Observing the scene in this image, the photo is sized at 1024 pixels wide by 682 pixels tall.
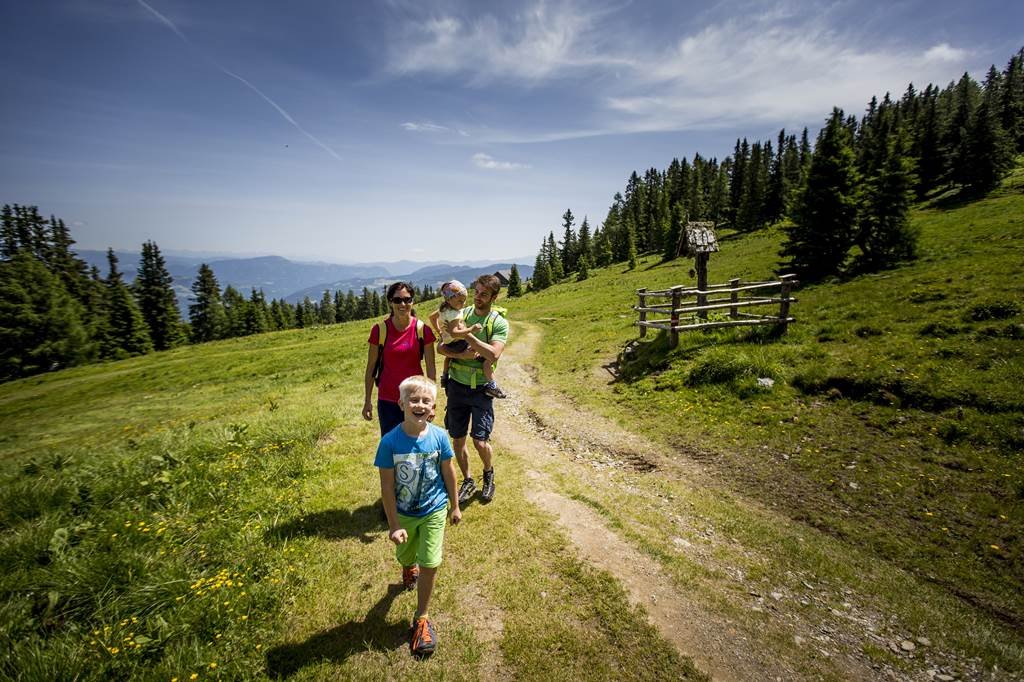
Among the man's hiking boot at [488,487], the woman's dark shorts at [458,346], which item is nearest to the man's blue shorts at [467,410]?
the woman's dark shorts at [458,346]

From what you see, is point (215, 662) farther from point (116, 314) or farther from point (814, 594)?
point (116, 314)

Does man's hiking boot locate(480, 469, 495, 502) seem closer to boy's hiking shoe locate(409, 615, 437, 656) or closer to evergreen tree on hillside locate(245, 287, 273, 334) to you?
boy's hiking shoe locate(409, 615, 437, 656)

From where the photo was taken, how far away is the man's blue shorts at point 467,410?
19.1ft

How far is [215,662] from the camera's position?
3.46 metres

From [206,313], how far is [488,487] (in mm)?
84130

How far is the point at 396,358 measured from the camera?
211 inches

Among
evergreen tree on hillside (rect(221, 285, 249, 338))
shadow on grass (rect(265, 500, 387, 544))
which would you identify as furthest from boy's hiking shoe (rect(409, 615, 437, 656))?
evergreen tree on hillside (rect(221, 285, 249, 338))

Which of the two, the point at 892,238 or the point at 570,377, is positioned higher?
the point at 892,238

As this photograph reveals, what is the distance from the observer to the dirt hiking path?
3.81 meters

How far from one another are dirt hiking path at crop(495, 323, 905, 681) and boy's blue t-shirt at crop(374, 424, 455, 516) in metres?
2.56

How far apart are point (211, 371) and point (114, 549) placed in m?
29.4

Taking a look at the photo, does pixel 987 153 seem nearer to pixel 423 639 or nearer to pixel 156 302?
pixel 423 639

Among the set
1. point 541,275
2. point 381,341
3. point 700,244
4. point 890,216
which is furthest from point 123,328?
point 890,216

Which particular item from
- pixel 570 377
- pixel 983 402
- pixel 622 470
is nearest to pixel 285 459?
pixel 622 470
